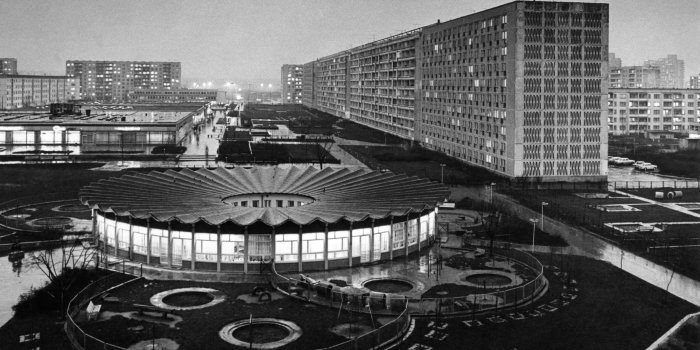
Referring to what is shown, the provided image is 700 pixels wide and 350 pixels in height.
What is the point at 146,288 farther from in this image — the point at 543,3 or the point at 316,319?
the point at 543,3

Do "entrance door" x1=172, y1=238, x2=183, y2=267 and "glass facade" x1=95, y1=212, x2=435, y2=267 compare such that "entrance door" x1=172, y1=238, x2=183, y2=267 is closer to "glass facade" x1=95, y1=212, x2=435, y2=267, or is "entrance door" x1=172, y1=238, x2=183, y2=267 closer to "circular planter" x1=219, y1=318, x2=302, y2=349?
"glass facade" x1=95, y1=212, x2=435, y2=267

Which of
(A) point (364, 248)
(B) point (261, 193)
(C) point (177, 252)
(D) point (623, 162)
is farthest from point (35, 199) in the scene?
(D) point (623, 162)

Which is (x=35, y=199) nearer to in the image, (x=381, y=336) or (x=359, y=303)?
(x=359, y=303)

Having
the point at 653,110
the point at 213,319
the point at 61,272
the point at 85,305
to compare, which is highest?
the point at 653,110

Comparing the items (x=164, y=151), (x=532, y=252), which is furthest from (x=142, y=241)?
(x=164, y=151)

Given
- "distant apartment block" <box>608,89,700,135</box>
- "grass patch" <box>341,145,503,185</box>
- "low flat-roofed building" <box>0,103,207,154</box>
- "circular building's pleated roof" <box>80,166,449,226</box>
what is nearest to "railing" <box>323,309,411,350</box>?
"circular building's pleated roof" <box>80,166,449,226</box>

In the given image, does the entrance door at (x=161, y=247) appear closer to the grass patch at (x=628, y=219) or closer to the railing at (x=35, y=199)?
the railing at (x=35, y=199)
